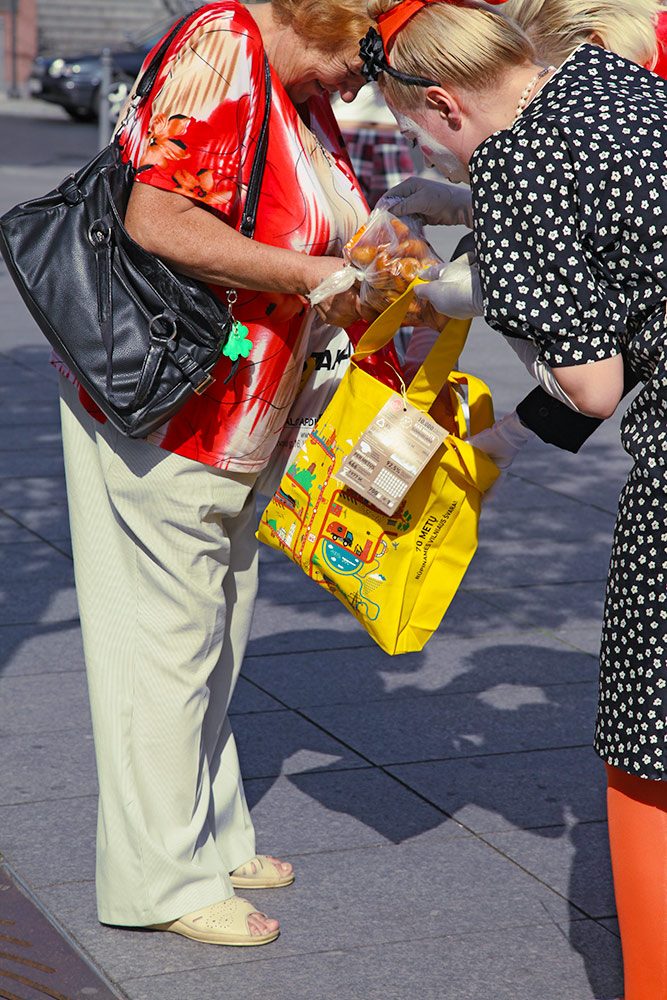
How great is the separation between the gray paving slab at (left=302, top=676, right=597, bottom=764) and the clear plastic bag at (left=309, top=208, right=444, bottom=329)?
164cm

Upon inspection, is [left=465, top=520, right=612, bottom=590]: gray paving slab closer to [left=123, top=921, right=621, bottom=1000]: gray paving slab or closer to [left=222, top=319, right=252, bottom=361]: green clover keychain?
[left=123, top=921, right=621, bottom=1000]: gray paving slab

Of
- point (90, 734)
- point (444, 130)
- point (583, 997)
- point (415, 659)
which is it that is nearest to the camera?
point (444, 130)

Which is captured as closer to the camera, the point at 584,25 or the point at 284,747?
the point at 584,25

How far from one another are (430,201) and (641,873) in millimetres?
1377

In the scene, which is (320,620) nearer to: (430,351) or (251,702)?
(251,702)

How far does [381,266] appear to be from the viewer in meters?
2.87

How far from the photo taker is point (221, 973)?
3127 mm

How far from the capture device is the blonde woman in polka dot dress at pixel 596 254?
228 centimetres

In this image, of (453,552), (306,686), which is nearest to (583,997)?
(453,552)

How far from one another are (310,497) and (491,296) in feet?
2.87

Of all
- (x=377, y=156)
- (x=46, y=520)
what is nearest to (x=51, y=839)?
(x=46, y=520)

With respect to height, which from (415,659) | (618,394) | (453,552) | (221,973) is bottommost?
(415,659)

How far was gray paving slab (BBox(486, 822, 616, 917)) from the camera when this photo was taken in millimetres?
3467

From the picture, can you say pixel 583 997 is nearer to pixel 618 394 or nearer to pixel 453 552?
pixel 453 552
